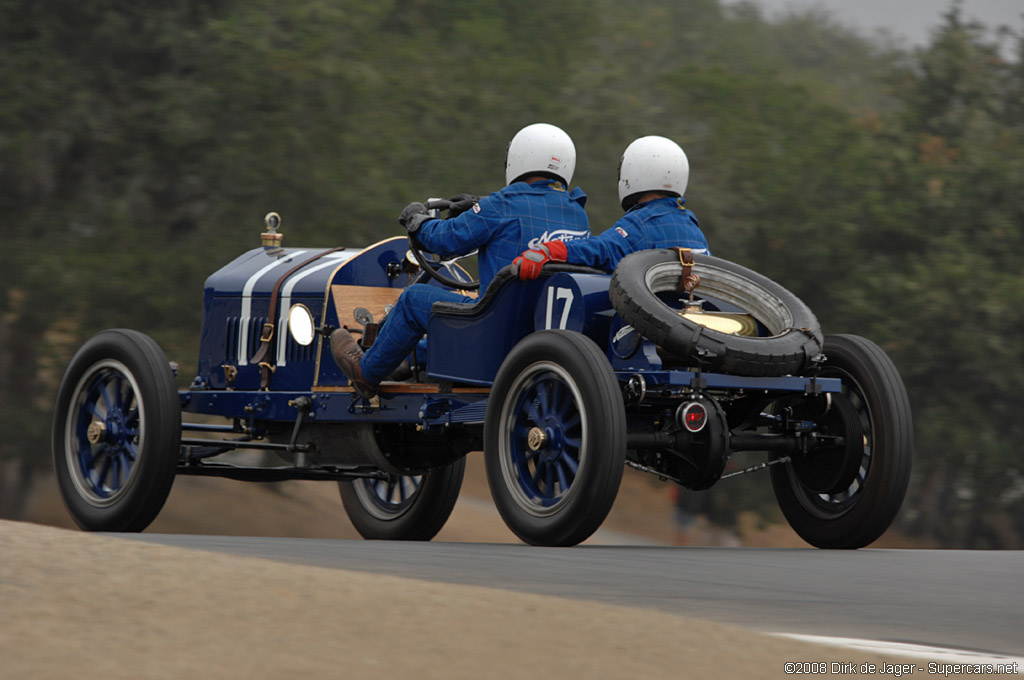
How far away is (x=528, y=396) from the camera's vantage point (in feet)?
25.1

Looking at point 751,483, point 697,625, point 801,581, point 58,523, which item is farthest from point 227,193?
point 697,625

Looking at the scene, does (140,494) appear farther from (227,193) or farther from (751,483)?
(751,483)

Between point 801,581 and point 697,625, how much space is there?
156 cm

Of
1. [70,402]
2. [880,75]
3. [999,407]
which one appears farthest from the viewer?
[880,75]

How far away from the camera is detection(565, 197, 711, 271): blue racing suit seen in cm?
820

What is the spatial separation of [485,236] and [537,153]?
554mm

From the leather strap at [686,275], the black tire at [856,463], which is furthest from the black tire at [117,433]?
the black tire at [856,463]

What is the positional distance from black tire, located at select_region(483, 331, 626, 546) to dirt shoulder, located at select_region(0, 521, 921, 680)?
69.0 inches

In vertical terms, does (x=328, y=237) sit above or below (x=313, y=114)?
below

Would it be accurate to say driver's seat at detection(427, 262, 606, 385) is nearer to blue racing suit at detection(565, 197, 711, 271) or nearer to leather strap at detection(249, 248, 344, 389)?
blue racing suit at detection(565, 197, 711, 271)

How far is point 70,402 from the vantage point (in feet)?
30.4

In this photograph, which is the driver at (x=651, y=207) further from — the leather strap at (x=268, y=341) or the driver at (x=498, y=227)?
the leather strap at (x=268, y=341)

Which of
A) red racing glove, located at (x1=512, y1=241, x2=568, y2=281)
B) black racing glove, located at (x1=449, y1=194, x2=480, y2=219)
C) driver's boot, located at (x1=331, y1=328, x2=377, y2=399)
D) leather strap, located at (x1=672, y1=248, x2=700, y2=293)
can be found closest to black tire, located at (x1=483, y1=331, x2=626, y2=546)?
red racing glove, located at (x1=512, y1=241, x2=568, y2=281)

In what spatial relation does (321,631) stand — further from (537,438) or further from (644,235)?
(644,235)
